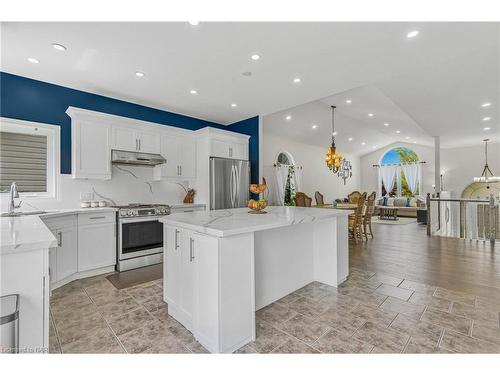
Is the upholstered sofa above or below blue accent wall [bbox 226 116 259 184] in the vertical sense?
below

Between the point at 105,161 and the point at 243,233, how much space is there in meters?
2.98

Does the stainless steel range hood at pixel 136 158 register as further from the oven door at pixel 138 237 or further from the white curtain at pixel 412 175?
the white curtain at pixel 412 175

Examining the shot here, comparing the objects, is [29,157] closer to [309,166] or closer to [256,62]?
[256,62]

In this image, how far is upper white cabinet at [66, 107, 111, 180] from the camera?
3463mm

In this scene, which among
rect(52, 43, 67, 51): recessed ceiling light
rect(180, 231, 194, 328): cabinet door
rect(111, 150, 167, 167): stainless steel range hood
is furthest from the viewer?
rect(111, 150, 167, 167): stainless steel range hood

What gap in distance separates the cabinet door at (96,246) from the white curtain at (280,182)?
16.2ft

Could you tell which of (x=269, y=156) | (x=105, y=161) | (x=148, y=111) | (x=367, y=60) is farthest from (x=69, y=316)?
(x=269, y=156)

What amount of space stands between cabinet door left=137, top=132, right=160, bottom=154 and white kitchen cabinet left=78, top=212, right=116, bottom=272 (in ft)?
4.07

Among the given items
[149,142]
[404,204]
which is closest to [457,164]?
[404,204]

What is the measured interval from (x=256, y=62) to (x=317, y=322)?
2807 millimetres

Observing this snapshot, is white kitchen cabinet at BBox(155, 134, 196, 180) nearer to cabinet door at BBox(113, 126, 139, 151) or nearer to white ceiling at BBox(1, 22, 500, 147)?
cabinet door at BBox(113, 126, 139, 151)

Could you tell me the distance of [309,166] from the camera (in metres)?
8.98

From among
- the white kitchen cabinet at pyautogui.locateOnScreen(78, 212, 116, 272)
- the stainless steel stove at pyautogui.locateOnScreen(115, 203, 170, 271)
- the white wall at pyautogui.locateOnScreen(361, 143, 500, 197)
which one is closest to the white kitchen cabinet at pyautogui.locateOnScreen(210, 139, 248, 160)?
the stainless steel stove at pyautogui.locateOnScreen(115, 203, 170, 271)

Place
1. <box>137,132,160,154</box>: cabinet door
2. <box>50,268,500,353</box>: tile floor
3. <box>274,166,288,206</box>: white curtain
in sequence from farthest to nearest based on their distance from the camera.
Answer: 1. <box>274,166,288,206</box>: white curtain
2. <box>137,132,160,154</box>: cabinet door
3. <box>50,268,500,353</box>: tile floor
